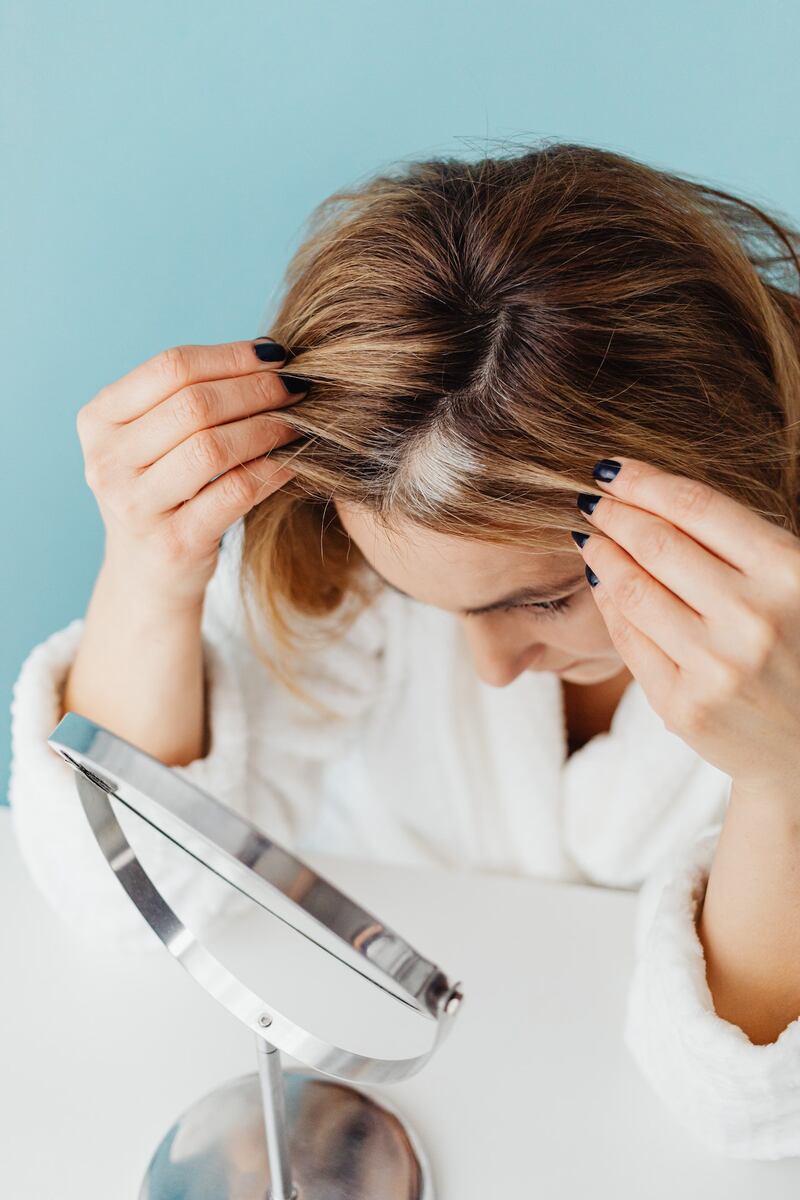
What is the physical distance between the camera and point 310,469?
2.05ft

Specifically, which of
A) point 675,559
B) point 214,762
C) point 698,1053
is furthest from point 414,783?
point 675,559

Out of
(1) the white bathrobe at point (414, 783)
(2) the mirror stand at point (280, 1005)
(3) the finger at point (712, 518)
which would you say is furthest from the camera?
(1) the white bathrobe at point (414, 783)

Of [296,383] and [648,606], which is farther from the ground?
[296,383]

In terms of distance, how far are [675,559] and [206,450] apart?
26 cm

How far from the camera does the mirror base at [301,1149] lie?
1.87 ft

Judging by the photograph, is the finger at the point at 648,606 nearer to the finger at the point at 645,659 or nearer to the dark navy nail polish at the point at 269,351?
the finger at the point at 645,659

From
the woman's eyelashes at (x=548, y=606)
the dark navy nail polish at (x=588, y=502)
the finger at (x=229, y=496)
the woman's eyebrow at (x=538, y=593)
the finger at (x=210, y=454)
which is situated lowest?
the woman's eyelashes at (x=548, y=606)

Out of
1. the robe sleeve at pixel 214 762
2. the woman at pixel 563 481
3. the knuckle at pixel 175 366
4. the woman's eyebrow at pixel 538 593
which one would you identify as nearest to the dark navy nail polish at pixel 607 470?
the woman at pixel 563 481

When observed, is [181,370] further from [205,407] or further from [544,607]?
[544,607]

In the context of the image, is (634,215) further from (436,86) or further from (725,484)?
(436,86)

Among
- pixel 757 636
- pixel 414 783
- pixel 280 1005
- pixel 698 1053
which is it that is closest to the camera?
pixel 757 636

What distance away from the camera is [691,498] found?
0.49 metres

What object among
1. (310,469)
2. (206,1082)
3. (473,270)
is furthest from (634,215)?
(206,1082)

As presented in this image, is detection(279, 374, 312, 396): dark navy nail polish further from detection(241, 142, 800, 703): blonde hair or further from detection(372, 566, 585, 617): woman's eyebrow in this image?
detection(372, 566, 585, 617): woman's eyebrow
